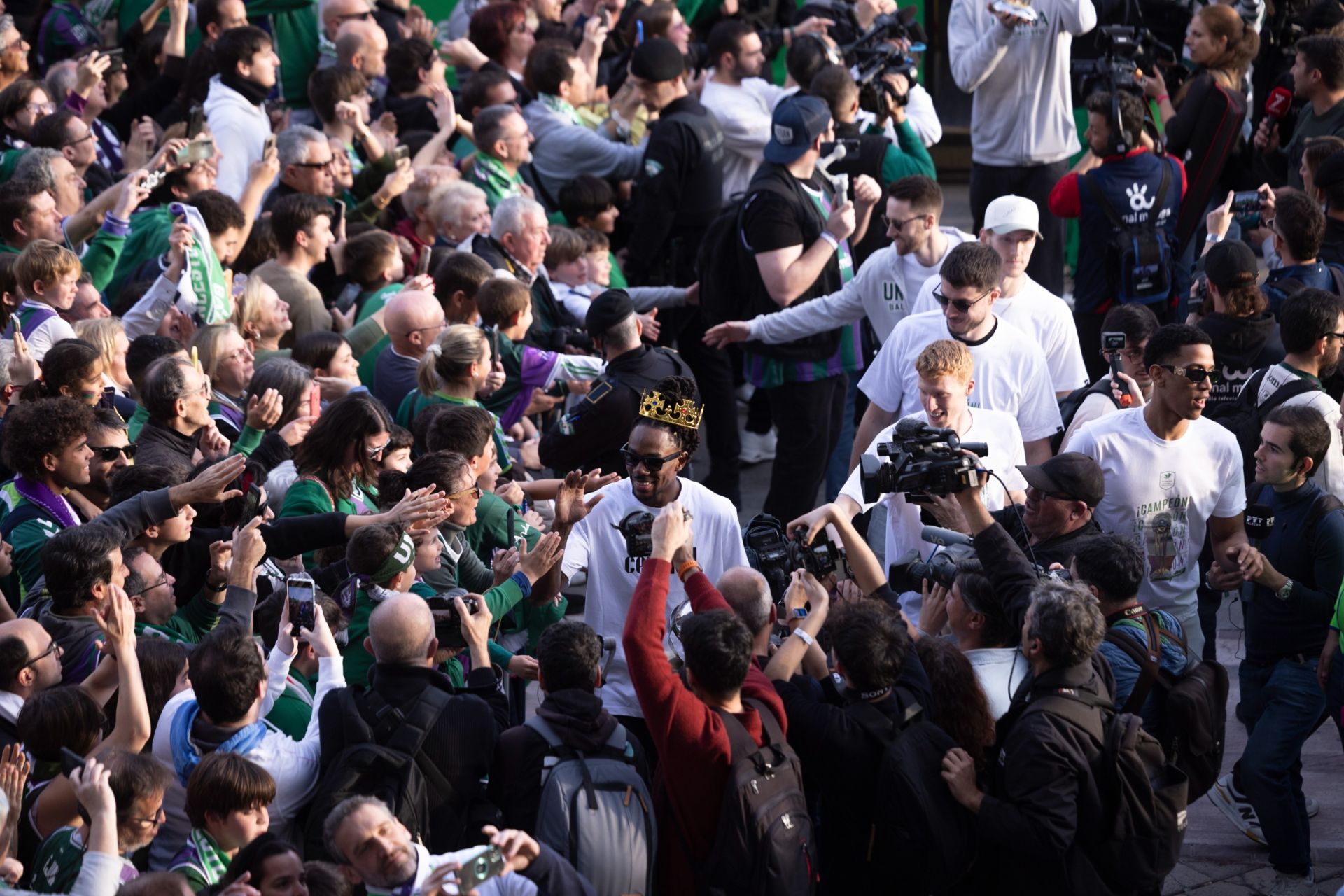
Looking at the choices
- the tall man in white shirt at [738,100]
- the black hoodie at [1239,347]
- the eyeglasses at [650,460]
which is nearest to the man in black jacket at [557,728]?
the eyeglasses at [650,460]

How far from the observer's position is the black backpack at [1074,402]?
21.4 ft

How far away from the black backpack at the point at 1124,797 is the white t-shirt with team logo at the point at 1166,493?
51.2 inches

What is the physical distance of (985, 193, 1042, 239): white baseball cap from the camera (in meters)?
6.90

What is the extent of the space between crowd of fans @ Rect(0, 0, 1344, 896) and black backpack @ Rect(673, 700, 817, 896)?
1 centimetres

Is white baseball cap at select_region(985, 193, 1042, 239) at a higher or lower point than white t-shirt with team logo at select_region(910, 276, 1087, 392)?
higher

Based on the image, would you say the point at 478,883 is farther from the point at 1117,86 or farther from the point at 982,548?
→ the point at 1117,86

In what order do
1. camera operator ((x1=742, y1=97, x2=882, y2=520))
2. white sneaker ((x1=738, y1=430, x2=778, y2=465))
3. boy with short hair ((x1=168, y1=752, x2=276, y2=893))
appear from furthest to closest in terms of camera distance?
1. white sneaker ((x1=738, y1=430, x2=778, y2=465))
2. camera operator ((x1=742, y1=97, x2=882, y2=520))
3. boy with short hair ((x1=168, y1=752, x2=276, y2=893))

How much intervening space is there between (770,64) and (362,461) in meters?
8.32

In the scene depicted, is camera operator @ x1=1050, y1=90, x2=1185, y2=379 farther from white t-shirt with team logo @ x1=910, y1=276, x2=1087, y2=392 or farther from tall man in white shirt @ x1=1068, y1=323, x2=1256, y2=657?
tall man in white shirt @ x1=1068, y1=323, x2=1256, y2=657

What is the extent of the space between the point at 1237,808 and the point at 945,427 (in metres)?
1.86

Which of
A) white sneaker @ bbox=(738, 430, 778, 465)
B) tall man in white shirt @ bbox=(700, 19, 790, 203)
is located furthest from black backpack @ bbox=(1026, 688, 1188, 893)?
tall man in white shirt @ bbox=(700, 19, 790, 203)

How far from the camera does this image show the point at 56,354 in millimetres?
5945

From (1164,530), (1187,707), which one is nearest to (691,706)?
(1187,707)

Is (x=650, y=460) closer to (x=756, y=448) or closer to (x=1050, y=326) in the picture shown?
(x=1050, y=326)
